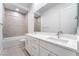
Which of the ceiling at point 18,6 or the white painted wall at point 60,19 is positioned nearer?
the white painted wall at point 60,19

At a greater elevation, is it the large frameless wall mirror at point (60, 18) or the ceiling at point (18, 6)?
the ceiling at point (18, 6)

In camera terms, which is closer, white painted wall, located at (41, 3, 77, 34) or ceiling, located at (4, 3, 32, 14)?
white painted wall, located at (41, 3, 77, 34)

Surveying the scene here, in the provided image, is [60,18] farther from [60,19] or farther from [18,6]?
[18,6]

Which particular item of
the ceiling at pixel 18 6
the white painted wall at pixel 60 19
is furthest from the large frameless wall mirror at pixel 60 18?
the ceiling at pixel 18 6

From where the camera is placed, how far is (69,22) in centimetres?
134

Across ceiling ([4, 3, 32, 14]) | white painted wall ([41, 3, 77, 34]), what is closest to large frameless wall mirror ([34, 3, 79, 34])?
white painted wall ([41, 3, 77, 34])

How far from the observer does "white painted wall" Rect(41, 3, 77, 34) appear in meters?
1.29

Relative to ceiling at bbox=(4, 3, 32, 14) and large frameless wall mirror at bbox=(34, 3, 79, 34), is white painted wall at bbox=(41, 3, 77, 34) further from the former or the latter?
ceiling at bbox=(4, 3, 32, 14)

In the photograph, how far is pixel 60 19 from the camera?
4.99 feet

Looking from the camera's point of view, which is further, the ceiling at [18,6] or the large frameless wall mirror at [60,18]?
the ceiling at [18,6]

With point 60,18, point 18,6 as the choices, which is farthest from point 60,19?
point 18,6

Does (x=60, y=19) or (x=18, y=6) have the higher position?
(x=18, y=6)

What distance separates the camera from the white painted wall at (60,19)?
129 cm

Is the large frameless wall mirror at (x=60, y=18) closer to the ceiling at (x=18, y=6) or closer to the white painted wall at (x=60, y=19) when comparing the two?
the white painted wall at (x=60, y=19)
